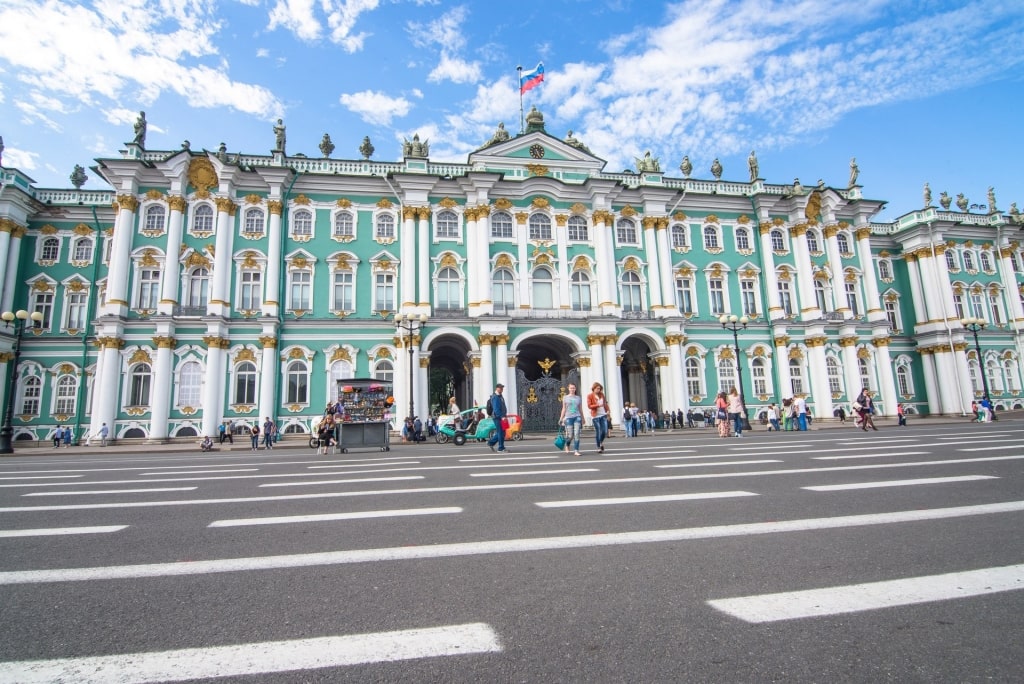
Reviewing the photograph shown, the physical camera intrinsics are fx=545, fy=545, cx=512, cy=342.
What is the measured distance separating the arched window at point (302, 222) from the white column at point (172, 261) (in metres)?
5.78

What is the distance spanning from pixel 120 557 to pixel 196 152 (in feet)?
103

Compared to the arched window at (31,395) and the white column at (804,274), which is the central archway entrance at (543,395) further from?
the arched window at (31,395)

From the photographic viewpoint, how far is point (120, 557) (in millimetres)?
4848

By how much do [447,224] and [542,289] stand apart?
697cm

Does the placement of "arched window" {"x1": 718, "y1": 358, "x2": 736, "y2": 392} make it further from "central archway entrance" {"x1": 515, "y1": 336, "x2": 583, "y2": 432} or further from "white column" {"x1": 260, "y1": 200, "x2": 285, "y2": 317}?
"white column" {"x1": 260, "y1": 200, "x2": 285, "y2": 317}

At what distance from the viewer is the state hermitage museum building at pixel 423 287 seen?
29203 millimetres

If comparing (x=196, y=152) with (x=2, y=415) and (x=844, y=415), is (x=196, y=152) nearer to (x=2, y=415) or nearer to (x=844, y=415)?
(x=2, y=415)

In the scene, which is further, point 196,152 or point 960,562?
point 196,152

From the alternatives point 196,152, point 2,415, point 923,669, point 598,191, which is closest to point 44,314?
point 2,415

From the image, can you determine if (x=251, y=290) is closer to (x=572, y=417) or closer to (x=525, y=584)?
(x=572, y=417)

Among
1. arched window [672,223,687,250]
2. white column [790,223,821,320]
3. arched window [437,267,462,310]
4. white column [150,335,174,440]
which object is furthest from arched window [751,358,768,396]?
white column [150,335,174,440]

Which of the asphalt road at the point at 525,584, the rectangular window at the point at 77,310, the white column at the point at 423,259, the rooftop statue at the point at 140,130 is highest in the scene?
the rooftop statue at the point at 140,130

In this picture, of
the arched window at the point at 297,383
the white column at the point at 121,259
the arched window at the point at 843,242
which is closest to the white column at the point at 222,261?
the white column at the point at 121,259

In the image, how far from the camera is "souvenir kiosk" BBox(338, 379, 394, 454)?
18.7 metres
